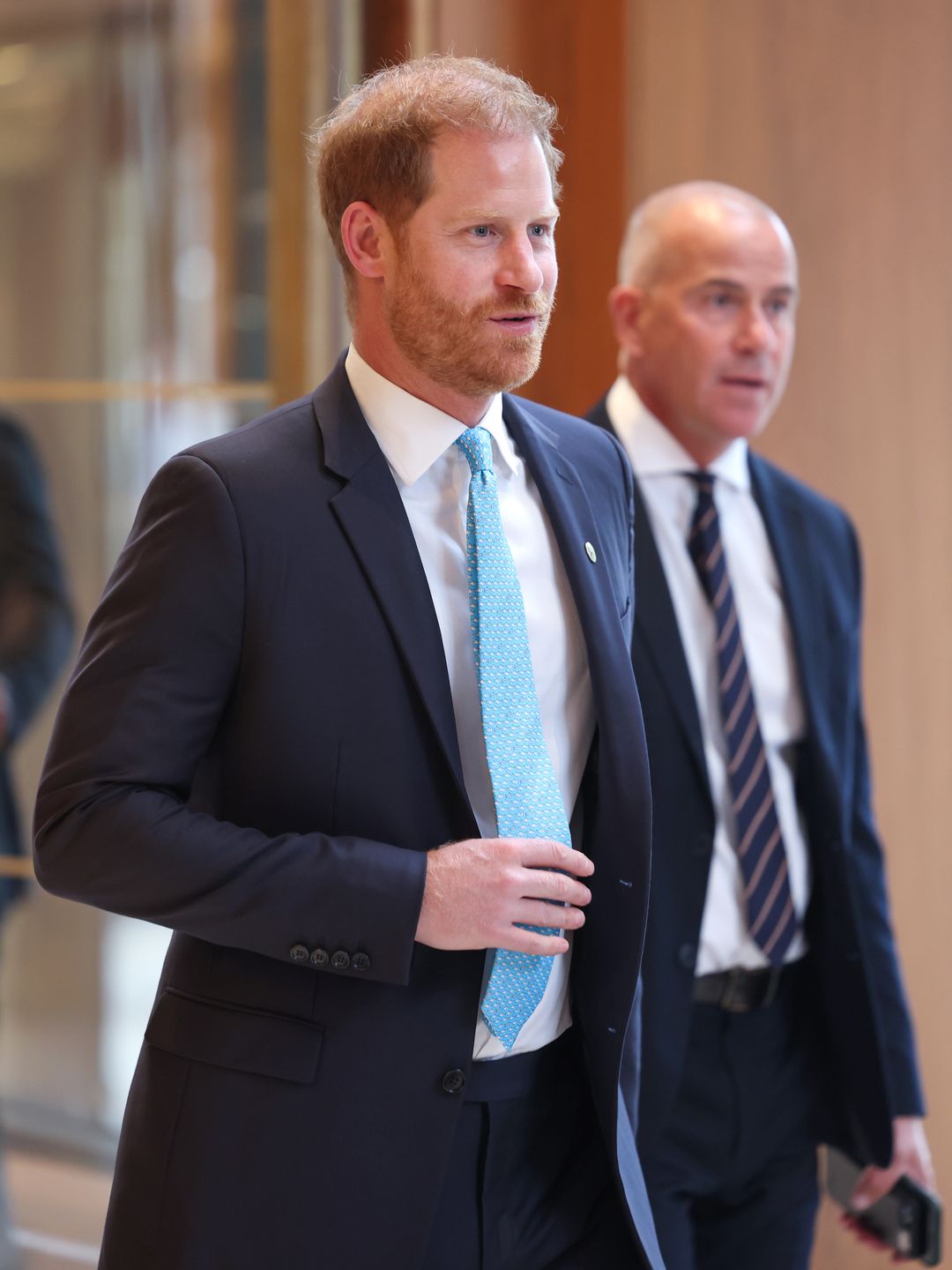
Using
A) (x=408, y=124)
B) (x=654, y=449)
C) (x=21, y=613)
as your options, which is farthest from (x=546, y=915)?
(x=21, y=613)

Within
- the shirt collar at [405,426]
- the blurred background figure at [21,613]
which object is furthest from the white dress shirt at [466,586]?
the blurred background figure at [21,613]

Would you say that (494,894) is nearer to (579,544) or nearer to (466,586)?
(466,586)

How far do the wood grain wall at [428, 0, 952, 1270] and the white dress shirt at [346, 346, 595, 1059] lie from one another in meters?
1.46

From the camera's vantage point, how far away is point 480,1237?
5.45 ft

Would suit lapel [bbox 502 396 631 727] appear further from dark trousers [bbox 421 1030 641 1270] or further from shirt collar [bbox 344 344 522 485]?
dark trousers [bbox 421 1030 641 1270]

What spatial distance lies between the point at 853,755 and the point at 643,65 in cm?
149

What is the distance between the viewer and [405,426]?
1.69 metres

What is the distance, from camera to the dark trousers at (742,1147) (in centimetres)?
232

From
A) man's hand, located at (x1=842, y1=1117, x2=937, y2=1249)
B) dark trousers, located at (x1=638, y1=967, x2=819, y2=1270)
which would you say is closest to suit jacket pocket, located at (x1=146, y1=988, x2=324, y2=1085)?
dark trousers, located at (x1=638, y1=967, x2=819, y2=1270)

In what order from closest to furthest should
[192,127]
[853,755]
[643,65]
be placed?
[853,755]
[192,127]
[643,65]

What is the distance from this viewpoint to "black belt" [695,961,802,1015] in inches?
91.7

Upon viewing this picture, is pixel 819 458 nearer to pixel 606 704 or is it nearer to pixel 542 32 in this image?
pixel 542 32

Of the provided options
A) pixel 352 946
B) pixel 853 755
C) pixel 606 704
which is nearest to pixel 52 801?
pixel 352 946

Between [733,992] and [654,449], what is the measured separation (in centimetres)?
85
